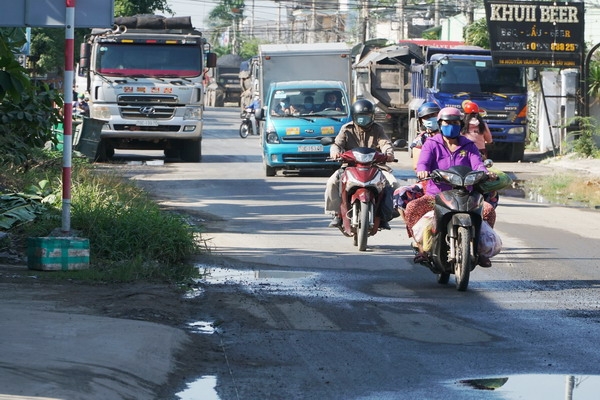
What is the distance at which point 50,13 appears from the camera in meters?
10.4

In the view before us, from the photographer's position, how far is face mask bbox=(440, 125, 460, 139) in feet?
34.2

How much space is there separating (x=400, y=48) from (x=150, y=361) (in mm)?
30160

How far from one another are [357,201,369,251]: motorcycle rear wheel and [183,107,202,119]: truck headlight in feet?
49.8

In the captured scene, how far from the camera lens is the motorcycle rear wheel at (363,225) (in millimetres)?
12555

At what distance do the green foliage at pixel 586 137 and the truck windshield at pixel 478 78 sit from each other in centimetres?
173

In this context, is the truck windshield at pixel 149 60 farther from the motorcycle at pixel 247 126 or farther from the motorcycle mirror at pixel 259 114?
the motorcycle at pixel 247 126

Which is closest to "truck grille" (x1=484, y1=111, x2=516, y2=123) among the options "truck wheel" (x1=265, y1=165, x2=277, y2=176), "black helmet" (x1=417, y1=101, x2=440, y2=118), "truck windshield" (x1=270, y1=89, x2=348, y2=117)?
"truck windshield" (x1=270, y1=89, x2=348, y2=117)

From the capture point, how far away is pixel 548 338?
7879 mm

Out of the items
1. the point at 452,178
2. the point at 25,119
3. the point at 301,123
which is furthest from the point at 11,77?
the point at 301,123

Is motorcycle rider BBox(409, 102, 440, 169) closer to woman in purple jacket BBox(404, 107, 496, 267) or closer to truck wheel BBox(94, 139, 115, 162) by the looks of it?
woman in purple jacket BBox(404, 107, 496, 267)

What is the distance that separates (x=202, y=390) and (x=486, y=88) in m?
24.6

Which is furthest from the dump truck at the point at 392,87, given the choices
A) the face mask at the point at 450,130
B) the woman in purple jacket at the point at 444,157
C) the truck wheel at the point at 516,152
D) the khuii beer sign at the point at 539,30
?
the face mask at the point at 450,130

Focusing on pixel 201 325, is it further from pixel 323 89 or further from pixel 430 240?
pixel 323 89

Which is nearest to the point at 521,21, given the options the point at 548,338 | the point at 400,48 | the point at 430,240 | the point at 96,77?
the point at 400,48
